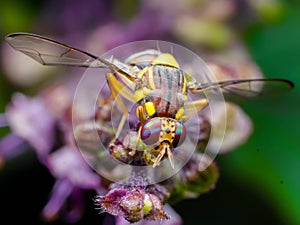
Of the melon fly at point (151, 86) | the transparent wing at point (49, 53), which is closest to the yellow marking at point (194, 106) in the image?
the melon fly at point (151, 86)

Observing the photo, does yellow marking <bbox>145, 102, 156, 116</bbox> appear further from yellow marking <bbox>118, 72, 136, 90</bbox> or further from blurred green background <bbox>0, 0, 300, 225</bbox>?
blurred green background <bbox>0, 0, 300, 225</bbox>

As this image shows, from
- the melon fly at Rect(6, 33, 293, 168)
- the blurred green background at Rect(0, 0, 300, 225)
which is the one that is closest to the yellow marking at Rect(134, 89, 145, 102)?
the melon fly at Rect(6, 33, 293, 168)

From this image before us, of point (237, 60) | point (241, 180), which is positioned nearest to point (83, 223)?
point (241, 180)

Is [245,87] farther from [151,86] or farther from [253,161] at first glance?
[253,161]

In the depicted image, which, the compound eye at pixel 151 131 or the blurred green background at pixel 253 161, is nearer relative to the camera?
the compound eye at pixel 151 131

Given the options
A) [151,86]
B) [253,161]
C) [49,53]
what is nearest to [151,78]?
[151,86]

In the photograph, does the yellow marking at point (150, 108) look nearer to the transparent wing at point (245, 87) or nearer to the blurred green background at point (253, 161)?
the transparent wing at point (245, 87)
